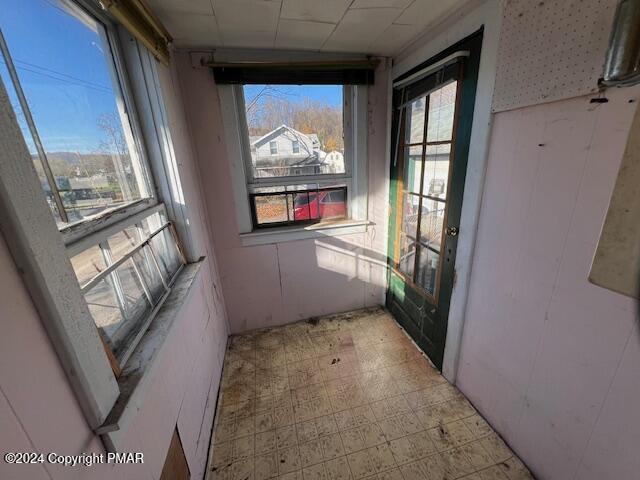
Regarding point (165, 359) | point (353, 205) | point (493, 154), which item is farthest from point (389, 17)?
point (165, 359)

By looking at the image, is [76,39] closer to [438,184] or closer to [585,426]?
[438,184]

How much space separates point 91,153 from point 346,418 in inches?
70.1

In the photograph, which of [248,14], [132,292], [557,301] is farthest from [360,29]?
[132,292]

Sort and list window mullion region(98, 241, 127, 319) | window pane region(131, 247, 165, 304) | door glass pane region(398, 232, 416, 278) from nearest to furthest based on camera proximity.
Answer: window mullion region(98, 241, 127, 319) → window pane region(131, 247, 165, 304) → door glass pane region(398, 232, 416, 278)

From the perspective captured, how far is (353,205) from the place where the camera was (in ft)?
7.52

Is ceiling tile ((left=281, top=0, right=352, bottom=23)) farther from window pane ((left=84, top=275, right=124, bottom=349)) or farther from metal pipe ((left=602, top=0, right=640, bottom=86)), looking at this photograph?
window pane ((left=84, top=275, right=124, bottom=349))

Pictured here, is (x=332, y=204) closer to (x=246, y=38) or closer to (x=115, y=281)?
(x=246, y=38)

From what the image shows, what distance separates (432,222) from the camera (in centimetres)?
176

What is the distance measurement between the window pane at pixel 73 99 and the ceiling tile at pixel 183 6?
26 centimetres

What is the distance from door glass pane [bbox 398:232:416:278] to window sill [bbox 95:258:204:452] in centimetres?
155

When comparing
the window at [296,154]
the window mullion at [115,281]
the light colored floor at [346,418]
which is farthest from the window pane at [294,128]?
the light colored floor at [346,418]

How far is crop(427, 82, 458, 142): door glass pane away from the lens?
1.47 m

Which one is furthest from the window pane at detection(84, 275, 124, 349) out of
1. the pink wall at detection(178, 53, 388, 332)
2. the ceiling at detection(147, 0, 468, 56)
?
the ceiling at detection(147, 0, 468, 56)

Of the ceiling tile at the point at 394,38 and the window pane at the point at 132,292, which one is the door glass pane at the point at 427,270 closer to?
the ceiling tile at the point at 394,38
